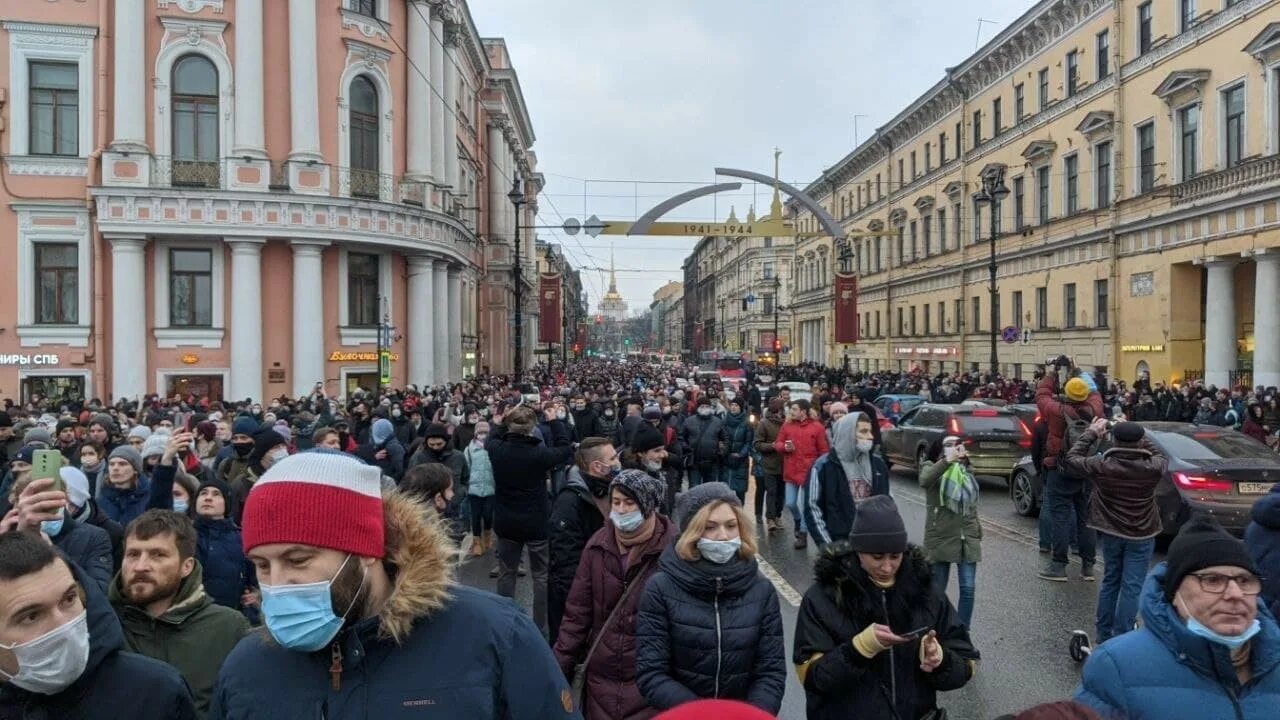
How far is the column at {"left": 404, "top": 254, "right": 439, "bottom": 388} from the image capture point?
1215 inches

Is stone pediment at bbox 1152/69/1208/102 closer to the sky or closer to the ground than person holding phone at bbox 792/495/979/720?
closer to the sky

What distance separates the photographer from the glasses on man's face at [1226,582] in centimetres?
293

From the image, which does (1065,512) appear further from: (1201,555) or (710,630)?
(710,630)

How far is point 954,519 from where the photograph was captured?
22.3ft

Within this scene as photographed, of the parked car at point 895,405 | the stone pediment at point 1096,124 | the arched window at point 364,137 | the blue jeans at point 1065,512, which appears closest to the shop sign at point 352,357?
the arched window at point 364,137

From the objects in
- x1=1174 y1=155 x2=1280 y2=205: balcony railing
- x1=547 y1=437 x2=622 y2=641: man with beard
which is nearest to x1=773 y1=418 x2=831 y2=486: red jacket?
x1=547 y1=437 x2=622 y2=641: man with beard

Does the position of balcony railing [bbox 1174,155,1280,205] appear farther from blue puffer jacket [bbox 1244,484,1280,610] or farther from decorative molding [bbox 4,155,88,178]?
decorative molding [bbox 4,155,88,178]

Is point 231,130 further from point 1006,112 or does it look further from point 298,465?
point 1006,112

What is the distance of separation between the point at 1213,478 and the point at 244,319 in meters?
25.1

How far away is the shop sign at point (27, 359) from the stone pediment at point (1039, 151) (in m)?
35.5

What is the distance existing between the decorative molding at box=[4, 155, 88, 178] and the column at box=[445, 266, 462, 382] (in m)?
13.3

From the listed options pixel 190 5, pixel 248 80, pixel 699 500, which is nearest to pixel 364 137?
pixel 248 80

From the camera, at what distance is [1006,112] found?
1564 inches

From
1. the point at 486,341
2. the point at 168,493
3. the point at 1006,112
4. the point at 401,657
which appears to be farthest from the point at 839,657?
the point at 486,341
